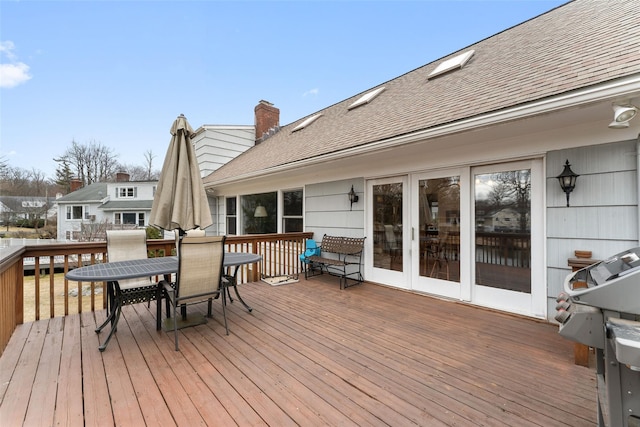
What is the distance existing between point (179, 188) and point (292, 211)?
3.69 m

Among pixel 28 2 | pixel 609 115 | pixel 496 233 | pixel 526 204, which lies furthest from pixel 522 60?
pixel 28 2

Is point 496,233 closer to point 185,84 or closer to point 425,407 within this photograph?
point 425,407

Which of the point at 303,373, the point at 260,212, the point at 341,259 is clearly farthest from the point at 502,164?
the point at 260,212

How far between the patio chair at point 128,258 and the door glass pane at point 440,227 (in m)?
3.81

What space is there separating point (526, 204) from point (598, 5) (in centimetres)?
387

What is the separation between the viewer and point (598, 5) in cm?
450

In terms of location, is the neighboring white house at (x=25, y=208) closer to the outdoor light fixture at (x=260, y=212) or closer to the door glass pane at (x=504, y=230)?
the outdoor light fixture at (x=260, y=212)

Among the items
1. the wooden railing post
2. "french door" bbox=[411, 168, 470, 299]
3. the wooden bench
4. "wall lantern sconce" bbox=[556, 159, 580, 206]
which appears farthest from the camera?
the wooden bench

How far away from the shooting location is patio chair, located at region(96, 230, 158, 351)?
3.11 meters

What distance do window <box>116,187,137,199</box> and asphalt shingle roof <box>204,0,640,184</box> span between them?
20.5m

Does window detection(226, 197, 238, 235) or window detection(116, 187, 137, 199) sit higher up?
window detection(116, 187, 137, 199)

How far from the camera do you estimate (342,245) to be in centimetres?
547

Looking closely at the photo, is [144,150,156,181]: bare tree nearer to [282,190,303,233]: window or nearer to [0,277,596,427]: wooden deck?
[282,190,303,233]: window

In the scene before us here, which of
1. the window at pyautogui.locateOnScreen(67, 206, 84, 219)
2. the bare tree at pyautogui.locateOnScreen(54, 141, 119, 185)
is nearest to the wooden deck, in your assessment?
the window at pyautogui.locateOnScreen(67, 206, 84, 219)
